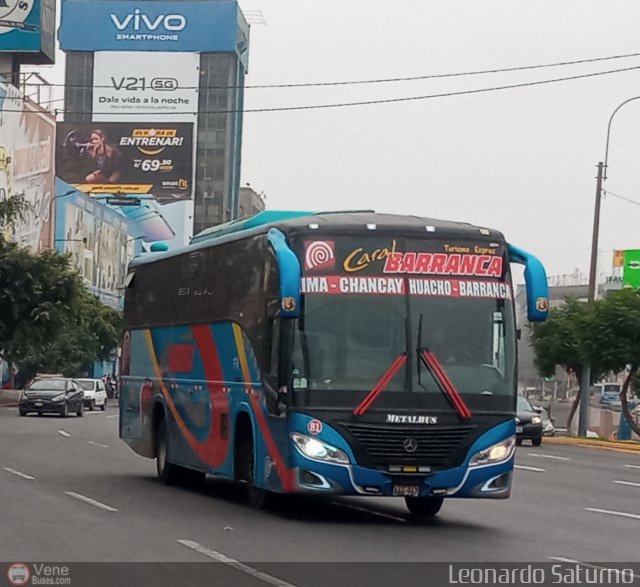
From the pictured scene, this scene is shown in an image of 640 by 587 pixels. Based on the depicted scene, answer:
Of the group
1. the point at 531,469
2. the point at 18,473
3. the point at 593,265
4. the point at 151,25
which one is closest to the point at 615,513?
the point at 531,469

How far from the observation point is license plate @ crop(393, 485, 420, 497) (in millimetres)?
14680

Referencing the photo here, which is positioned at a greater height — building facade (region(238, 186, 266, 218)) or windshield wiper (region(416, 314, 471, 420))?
building facade (region(238, 186, 266, 218))

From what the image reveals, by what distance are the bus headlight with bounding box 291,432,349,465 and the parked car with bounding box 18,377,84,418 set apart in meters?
35.2

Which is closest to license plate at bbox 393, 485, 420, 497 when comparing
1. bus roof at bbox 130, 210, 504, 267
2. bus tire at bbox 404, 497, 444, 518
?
bus tire at bbox 404, 497, 444, 518

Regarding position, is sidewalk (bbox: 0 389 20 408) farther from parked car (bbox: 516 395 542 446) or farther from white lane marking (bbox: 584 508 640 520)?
white lane marking (bbox: 584 508 640 520)

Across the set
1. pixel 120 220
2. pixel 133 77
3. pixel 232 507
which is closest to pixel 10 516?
pixel 232 507

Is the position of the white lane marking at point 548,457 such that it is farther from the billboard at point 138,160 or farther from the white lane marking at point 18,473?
the billboard at point 138,160

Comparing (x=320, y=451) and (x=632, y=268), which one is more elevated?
(x=632, y=268)

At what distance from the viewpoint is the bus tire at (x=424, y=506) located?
1647 cm

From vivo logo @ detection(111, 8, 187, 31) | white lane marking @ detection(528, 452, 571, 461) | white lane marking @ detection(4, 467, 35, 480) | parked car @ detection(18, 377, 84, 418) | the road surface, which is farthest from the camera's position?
vivo logo @ detection(111, 8, 187, 31)

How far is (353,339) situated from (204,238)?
5.06 metres

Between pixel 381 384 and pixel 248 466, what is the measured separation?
8.55 ft

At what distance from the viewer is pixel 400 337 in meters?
15.0

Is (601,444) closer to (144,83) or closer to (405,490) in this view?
(405,490)
